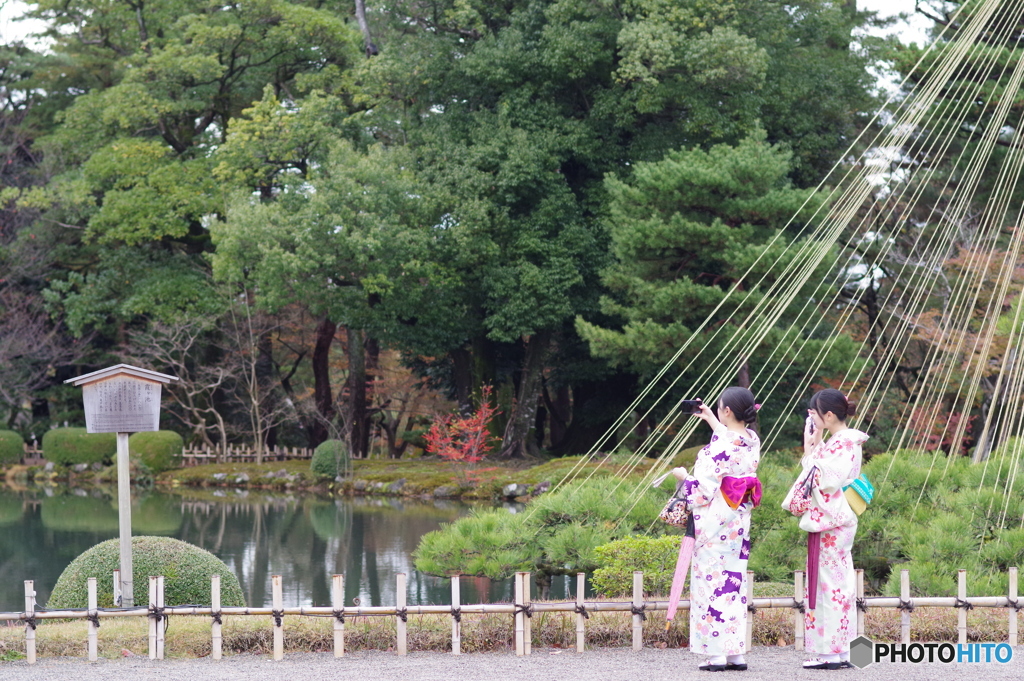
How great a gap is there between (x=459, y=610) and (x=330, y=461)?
48.8ft

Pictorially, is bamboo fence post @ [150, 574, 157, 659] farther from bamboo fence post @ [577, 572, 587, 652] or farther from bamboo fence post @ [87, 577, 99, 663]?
bamboo fence post @ [577, 572, 587, 652]

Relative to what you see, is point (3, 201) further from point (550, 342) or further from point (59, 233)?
point (550, 342)

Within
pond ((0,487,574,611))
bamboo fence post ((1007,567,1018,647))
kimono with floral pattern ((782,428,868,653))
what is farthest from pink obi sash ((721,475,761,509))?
pond ((0,487,574,611))

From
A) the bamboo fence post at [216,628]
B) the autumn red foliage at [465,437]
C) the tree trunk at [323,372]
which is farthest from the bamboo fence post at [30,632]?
the tree trunk at [323,372]

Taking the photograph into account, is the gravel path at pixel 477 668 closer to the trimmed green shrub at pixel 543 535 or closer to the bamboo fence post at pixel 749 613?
the bamboo fence post at pixel 749 613

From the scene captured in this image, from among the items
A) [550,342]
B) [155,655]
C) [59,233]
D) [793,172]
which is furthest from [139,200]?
[155,655]

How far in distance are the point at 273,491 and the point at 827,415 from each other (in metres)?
16.5

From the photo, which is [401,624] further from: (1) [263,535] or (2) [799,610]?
(1) [263,535]

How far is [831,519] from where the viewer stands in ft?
15.5

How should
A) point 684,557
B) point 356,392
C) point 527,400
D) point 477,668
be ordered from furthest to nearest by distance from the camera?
point 356,392
point 527,400
point 477,668
point 684,557

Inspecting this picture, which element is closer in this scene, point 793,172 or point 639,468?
point 639,468

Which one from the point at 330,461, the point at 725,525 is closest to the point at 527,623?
the point at 725,525

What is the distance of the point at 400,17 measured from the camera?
72.0 ft

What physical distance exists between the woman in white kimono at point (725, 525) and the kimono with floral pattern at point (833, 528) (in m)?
0.25
